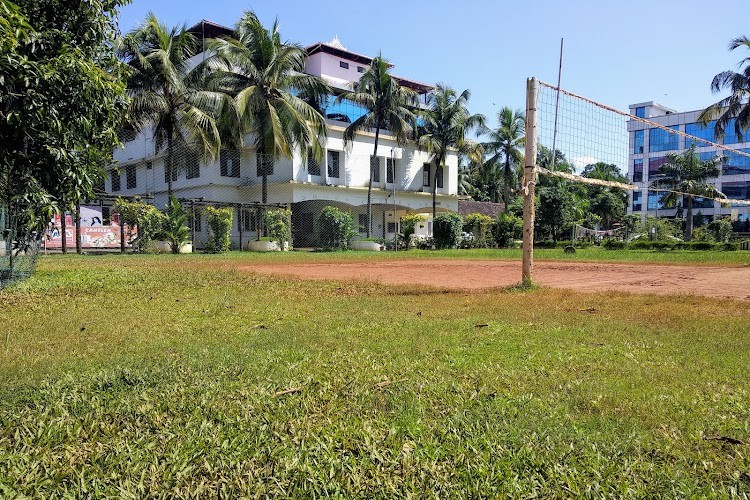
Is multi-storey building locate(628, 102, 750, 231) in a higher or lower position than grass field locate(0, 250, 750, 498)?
higher

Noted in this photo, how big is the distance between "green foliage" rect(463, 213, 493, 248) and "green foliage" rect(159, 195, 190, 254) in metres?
18.3

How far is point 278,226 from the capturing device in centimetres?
2734

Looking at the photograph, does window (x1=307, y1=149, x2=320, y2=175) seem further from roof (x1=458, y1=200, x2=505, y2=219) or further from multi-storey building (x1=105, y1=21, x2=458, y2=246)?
roof (x1=458, y1=200, x2=505, y2=219)

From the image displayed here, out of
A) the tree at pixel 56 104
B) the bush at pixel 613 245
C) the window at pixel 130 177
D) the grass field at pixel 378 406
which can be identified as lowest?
the grass field at pixel 378 406

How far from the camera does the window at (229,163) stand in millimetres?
31781

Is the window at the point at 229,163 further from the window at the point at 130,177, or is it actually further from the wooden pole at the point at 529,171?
the wooden pole at the point at 529,171

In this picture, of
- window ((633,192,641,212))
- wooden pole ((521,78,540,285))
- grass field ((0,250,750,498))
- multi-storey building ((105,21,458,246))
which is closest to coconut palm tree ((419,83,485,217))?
multi-storey building ((105,21,458,246))

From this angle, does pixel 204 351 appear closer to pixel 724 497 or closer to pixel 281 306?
pixel 281 306

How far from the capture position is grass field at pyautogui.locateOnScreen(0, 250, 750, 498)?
2.28 m

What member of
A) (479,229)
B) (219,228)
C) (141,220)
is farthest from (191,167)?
(479,229)

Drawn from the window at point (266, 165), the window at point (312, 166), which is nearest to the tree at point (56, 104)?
the window at point (266, 165)

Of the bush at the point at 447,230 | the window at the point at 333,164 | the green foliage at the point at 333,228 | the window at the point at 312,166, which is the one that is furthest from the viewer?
the window at the point at 333,164

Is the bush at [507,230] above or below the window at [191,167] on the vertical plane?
below

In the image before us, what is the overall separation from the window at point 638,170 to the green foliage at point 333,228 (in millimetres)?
58535
